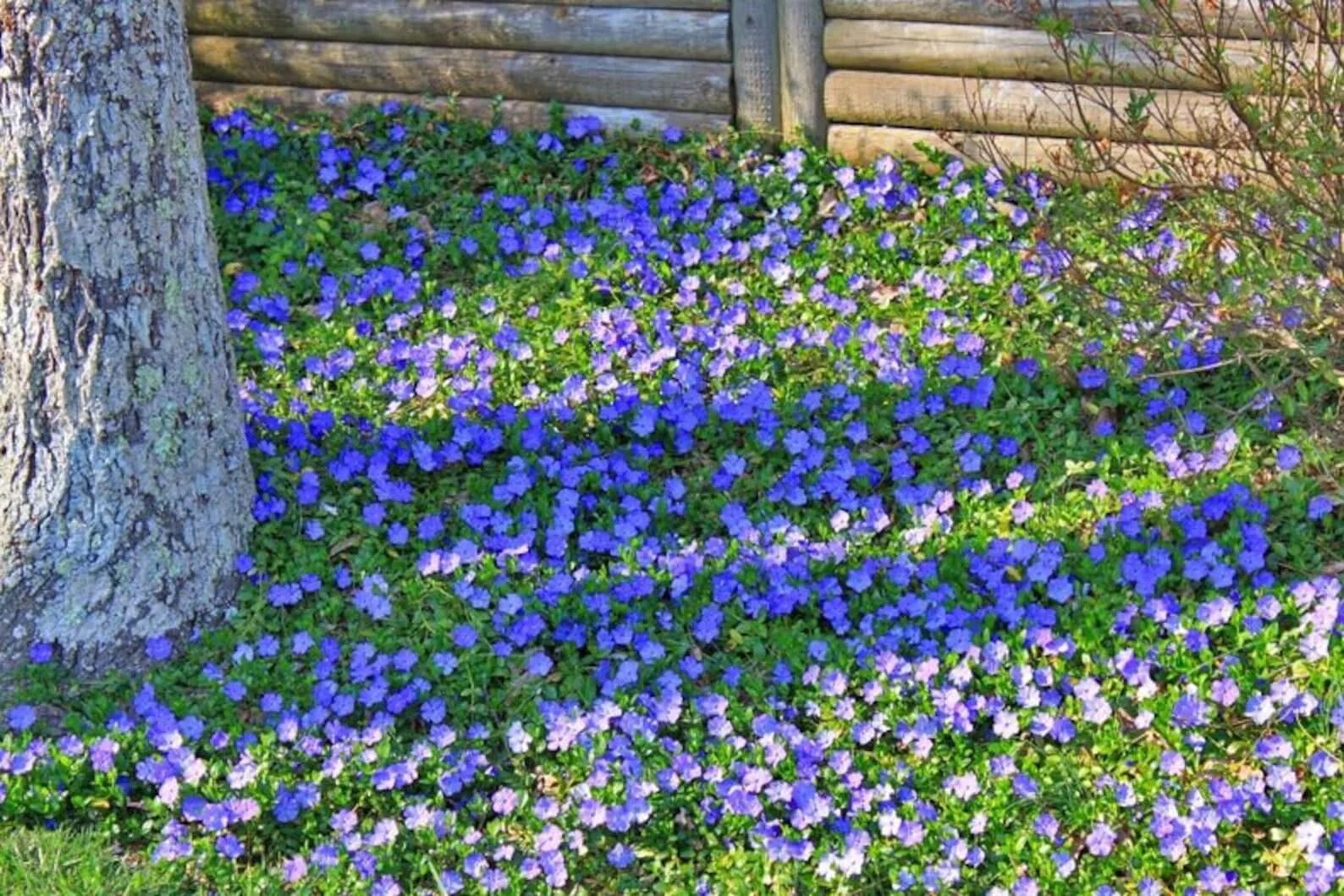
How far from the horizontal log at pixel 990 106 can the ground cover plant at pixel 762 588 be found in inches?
9.1

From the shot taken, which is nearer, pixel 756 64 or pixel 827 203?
pixel 827 203

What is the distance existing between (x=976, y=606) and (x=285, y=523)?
1862 millimetres

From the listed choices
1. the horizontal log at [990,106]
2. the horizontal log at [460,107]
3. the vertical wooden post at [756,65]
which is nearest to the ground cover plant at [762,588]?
the horizontal log at [990,106]

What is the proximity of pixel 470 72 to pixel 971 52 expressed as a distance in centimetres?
193

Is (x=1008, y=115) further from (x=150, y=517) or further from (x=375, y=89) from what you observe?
(x=150, y=517)

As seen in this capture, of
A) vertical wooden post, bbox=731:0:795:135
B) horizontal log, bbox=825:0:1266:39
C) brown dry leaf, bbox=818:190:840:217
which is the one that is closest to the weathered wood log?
vertical wooden post, bbox=731:0:795:135

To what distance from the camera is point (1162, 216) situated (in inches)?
229

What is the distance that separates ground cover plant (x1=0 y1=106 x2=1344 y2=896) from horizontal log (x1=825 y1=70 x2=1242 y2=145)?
230 mm

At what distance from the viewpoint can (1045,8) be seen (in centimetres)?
587

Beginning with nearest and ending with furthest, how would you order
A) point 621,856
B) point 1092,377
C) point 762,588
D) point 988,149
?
1. point 621,856
2. point 762,588
3. point 1092,377
4. point 988,149

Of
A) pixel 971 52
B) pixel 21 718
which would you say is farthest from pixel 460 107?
pixel 21 718

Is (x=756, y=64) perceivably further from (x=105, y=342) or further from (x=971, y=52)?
(x=105, y=342)

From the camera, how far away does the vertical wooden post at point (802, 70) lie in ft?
20.7

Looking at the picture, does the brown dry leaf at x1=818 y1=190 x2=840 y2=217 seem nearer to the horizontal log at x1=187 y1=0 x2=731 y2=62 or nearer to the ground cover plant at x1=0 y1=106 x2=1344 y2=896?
the ground cover plant at x1=0 y1=106 x2=1344 y2=896
